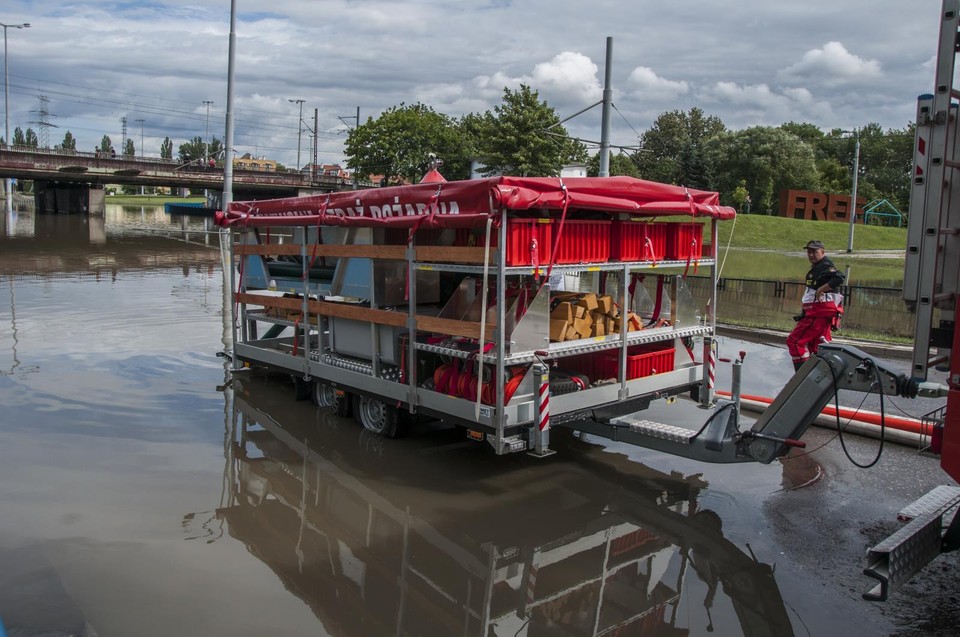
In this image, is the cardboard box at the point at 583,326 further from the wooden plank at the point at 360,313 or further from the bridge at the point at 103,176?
the bridge at the point at 103,176

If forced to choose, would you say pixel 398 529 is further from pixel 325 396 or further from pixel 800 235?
pixel 800 235

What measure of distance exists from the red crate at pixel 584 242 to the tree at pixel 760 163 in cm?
6244

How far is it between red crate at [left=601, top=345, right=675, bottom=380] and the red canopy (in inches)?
58.6

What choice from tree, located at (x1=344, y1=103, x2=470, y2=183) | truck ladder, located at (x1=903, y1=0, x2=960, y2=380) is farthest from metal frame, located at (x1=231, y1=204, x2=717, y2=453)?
tree, located at (x1=344, y1=103, x2=470, y2=183)

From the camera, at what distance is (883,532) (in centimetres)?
622

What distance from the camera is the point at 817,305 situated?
9.27m

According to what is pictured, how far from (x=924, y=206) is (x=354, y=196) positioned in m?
5.50

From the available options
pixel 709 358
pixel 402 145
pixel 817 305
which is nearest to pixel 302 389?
pixel 709 358

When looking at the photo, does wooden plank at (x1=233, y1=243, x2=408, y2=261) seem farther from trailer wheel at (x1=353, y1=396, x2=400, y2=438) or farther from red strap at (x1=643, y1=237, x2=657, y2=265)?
red strap at (x1=643, y1=237, x2=657, y2=265)

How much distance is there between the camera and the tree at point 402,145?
53.5 meters

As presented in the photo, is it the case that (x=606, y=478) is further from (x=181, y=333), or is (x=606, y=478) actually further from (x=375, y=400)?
(x=181, y=333)

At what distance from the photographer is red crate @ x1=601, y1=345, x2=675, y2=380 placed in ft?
26.5

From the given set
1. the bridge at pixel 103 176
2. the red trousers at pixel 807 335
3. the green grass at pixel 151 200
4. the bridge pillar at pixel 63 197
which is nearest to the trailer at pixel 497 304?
the red trousers at pixel 807 335

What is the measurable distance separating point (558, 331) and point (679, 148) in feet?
243
